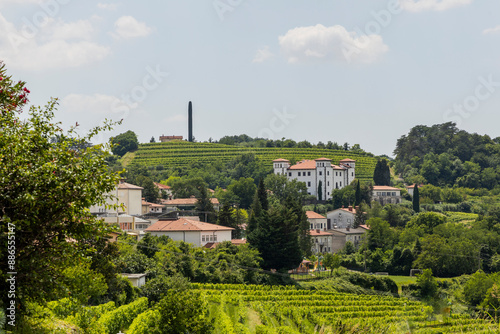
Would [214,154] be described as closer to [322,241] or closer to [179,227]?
[322,241]

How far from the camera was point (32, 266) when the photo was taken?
26.5 feet

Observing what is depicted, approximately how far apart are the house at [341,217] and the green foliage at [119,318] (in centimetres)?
6445

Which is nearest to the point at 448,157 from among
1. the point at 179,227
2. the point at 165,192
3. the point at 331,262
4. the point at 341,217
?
the point at 341,217

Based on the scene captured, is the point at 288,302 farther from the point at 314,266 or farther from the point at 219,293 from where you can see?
the point at 314,266

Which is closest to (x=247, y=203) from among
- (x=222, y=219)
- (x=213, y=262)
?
(x=222, y=219)

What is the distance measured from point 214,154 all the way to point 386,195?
4478 cm

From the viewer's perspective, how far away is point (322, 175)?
102 metres

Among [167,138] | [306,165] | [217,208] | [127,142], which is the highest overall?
[167,138]

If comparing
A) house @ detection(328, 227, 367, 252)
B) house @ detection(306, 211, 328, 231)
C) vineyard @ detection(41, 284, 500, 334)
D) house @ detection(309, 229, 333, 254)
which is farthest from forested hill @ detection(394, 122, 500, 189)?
vineyard @ detection(41, 284, 500, 334)

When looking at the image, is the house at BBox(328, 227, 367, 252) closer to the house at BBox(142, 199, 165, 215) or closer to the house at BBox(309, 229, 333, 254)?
the house at BBox(309, 229, 333, 254)

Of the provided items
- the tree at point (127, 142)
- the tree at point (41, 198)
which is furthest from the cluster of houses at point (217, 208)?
the tree at point (127, 142)

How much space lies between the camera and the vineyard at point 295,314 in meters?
21.6

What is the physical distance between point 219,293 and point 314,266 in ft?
99.6

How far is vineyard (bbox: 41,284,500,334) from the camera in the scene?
21578 millimetres
